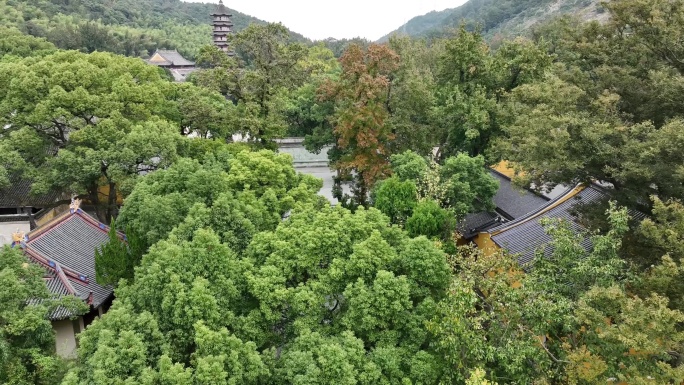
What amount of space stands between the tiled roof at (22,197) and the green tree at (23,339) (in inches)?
391

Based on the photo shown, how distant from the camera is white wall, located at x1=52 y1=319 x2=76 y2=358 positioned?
1227cm

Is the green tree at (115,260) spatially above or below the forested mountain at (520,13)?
below

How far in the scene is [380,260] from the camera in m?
9.07

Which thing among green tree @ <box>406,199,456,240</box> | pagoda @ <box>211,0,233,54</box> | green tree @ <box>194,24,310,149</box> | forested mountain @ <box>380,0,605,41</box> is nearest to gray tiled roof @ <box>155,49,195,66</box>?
pagoda @ <box>211,0,233,54</box>

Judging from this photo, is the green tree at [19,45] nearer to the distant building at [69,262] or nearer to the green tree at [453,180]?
the distant building at [69,262]

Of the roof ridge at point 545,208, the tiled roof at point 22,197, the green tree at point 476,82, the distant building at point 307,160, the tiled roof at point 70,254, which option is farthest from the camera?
the distant building at point 307,160

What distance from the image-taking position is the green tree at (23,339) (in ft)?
27.6

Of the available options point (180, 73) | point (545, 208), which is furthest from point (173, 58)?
point (545, 208)

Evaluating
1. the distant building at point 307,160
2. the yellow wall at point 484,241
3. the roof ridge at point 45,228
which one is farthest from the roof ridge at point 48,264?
the distant building at point 307,160

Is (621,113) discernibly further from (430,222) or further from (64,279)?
(64,279)

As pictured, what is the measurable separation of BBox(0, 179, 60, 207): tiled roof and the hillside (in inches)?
1518

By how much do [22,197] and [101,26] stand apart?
173 ft

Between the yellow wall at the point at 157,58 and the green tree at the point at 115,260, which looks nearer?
the green tree at the point at 115,260

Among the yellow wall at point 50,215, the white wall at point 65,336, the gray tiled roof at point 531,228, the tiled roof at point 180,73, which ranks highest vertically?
the gray tiled roof at point 531,228
